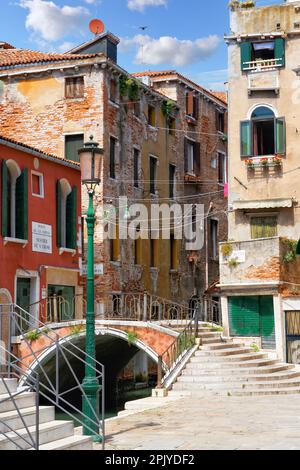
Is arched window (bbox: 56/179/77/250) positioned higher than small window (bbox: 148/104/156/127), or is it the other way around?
small window (bbox: 148/104/156/127)

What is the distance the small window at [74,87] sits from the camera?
2870cm

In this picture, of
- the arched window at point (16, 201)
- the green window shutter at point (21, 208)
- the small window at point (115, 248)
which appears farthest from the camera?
the small window at point (115, 248)

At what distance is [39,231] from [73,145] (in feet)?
18.8

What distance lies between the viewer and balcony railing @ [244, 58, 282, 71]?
2511 cm

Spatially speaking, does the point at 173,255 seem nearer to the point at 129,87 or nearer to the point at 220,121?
the point at 129,87

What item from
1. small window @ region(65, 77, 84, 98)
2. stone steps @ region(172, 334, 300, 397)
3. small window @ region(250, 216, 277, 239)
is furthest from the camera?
small window @ region(65, 77, 84, 98)

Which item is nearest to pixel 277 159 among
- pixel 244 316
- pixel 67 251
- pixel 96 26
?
pixel 244 316

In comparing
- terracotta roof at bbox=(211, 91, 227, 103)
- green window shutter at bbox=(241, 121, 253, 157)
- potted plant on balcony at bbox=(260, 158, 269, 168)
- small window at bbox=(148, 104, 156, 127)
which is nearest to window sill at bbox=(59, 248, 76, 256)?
green window shutter at bbox=(241, 121, 253, 157)

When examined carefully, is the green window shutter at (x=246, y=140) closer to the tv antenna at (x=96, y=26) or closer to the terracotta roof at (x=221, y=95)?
the tv antenna at (x=96, y=26)

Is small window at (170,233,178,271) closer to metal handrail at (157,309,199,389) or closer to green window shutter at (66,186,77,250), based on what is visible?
green window shutter at (66,186,77,250)

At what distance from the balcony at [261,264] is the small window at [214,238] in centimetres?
1294

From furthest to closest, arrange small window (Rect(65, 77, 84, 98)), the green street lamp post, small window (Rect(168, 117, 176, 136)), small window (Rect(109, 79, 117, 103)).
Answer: small window (Rect(168, 117, 176, 136)) < small window (Rect(109, 79, 117, 103)) < small window (Rect(65, 77, 84, 98)) < the green street lamp post

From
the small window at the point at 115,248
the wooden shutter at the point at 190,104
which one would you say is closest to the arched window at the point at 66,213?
the small window at the point at 115,248

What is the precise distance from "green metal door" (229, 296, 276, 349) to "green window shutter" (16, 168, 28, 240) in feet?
20.5
